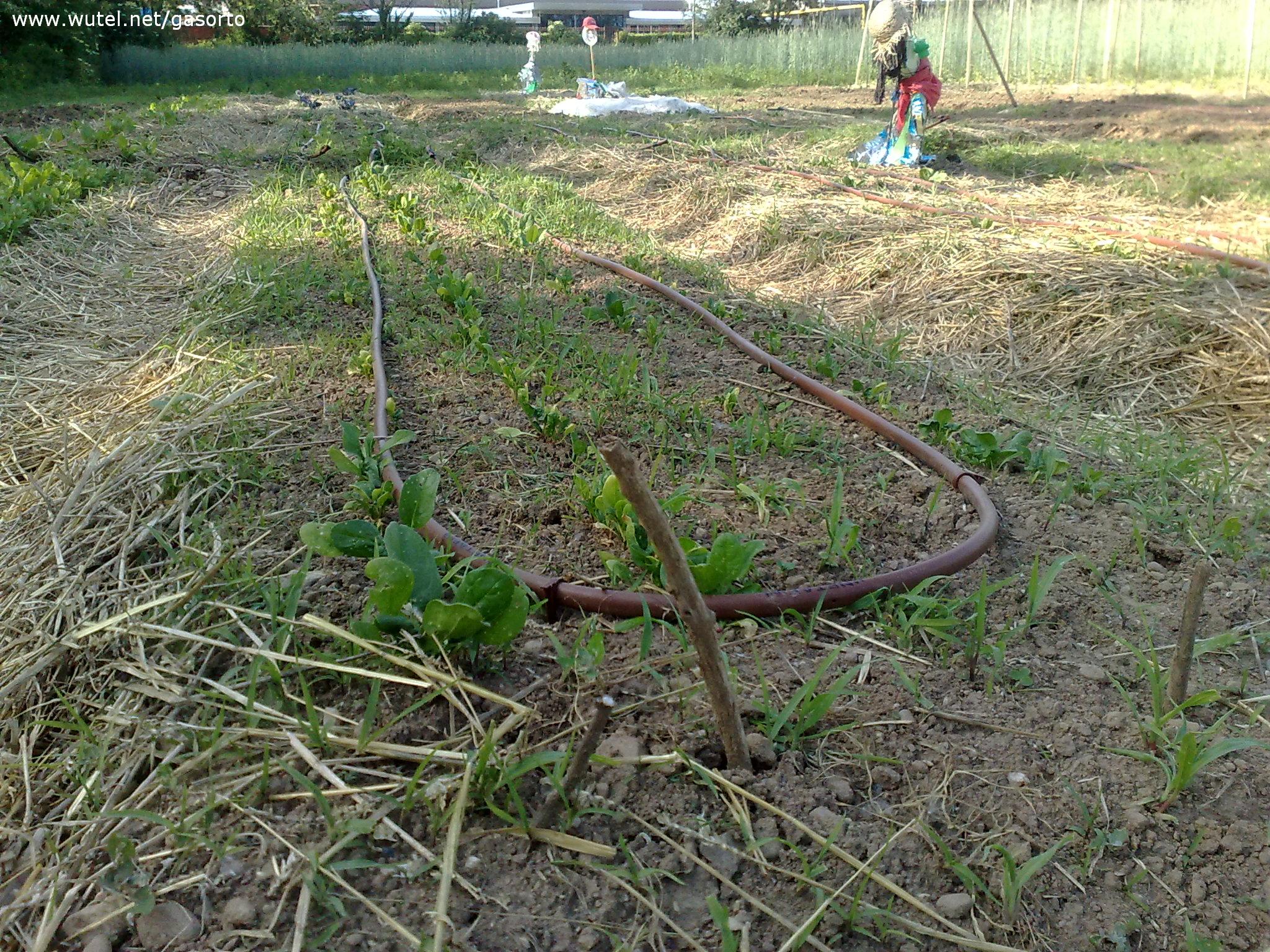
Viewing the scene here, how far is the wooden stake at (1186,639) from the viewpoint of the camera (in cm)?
150

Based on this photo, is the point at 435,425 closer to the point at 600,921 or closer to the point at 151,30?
the point at 600,921

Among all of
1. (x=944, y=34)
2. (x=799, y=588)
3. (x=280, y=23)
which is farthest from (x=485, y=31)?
(x=799, y=588)

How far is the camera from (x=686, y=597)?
132 cm

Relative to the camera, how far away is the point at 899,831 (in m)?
1.44

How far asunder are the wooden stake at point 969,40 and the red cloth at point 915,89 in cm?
644

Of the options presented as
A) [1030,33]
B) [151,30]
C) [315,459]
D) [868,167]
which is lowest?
[315,459]

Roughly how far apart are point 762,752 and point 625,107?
13.0m

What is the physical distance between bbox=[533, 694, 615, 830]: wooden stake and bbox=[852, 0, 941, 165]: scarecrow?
7.31 meters

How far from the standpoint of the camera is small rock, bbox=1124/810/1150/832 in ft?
4.82

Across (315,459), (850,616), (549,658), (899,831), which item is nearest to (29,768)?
(549,658)

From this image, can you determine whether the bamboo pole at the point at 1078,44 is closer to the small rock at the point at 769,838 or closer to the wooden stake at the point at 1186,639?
the wooden stake at the point at 1186,639

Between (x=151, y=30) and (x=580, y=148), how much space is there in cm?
2042

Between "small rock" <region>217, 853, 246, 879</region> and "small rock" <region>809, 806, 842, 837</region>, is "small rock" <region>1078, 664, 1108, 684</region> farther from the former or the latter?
"small rock" <region>217, 853, 246, 879</region>

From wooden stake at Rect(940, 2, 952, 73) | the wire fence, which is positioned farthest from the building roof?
wooden stake at Rect(940, 2, 952, 73)
